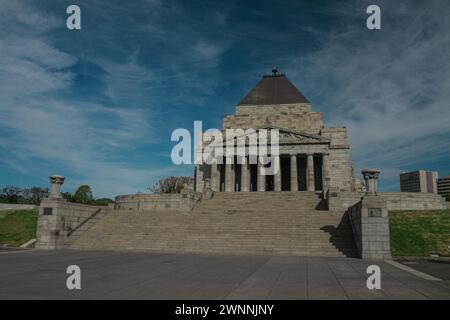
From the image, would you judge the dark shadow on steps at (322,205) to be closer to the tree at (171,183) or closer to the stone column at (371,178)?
the stone column at (371,178)

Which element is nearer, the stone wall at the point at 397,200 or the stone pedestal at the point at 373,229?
the stone pedestal at the point at 373,229

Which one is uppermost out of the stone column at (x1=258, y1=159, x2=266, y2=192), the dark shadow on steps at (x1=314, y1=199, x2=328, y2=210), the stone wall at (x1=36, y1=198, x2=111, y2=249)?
the stone column at (x1=258, y1=159, x2=266, y2=192)

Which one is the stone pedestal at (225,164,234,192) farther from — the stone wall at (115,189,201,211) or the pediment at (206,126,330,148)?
the stone wall at (115,189,201,211)

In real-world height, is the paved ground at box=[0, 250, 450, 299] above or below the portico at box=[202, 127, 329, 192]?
below

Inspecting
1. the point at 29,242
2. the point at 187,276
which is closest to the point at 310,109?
the point at 29,242

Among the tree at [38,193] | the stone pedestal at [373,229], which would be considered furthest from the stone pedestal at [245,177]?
the tree at [38,193]

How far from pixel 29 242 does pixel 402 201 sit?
3077 centimetres

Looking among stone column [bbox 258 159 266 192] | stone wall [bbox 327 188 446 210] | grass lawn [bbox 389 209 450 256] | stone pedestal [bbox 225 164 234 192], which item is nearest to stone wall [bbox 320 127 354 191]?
stone column [bbox 258 159 266 192]

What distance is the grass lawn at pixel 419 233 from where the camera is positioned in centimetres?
2016

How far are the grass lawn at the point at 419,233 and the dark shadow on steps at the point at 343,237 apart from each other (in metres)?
2.31

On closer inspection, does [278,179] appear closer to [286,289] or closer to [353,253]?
[353,253]

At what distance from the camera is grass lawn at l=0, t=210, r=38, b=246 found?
26562 millimetres

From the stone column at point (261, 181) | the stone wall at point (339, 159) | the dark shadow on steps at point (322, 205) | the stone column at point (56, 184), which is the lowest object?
the dark shadow on steps at point (322, 205)

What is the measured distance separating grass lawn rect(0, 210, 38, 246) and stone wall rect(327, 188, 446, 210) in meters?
23.6
